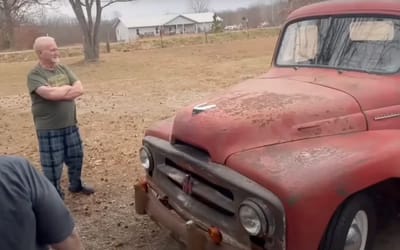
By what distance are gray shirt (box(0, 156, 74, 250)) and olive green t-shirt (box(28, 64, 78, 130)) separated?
3103 mm

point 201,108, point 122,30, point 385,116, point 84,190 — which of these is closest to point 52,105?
point 84,190

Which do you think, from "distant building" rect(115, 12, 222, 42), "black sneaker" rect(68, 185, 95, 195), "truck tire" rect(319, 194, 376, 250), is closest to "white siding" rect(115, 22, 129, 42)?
"distant building" rect(115, 12, 222, 42)

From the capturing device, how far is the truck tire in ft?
9.86

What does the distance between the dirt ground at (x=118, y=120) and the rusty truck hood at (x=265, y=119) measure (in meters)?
1.19

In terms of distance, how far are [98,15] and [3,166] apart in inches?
891

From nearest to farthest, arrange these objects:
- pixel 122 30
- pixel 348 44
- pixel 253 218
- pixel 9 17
→ 1. pixel 253 218
2. pixel 348 44
3. pixel 9 17
4. pixel 122 30

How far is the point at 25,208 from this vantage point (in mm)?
1720

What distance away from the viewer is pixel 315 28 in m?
4.50

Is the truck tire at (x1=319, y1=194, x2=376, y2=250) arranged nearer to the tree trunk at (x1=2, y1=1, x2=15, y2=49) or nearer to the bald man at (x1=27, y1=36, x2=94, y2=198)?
the bald man at (x1=27, y1=36, x2=94, y2=198)

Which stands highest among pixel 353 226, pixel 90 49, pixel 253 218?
pixel 253 218

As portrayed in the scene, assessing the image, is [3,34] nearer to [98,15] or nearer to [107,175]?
[98,15]

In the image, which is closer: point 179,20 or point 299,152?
point 299,152

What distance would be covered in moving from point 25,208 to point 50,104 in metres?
3.29

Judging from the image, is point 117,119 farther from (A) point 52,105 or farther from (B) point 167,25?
(B) point 167,25
